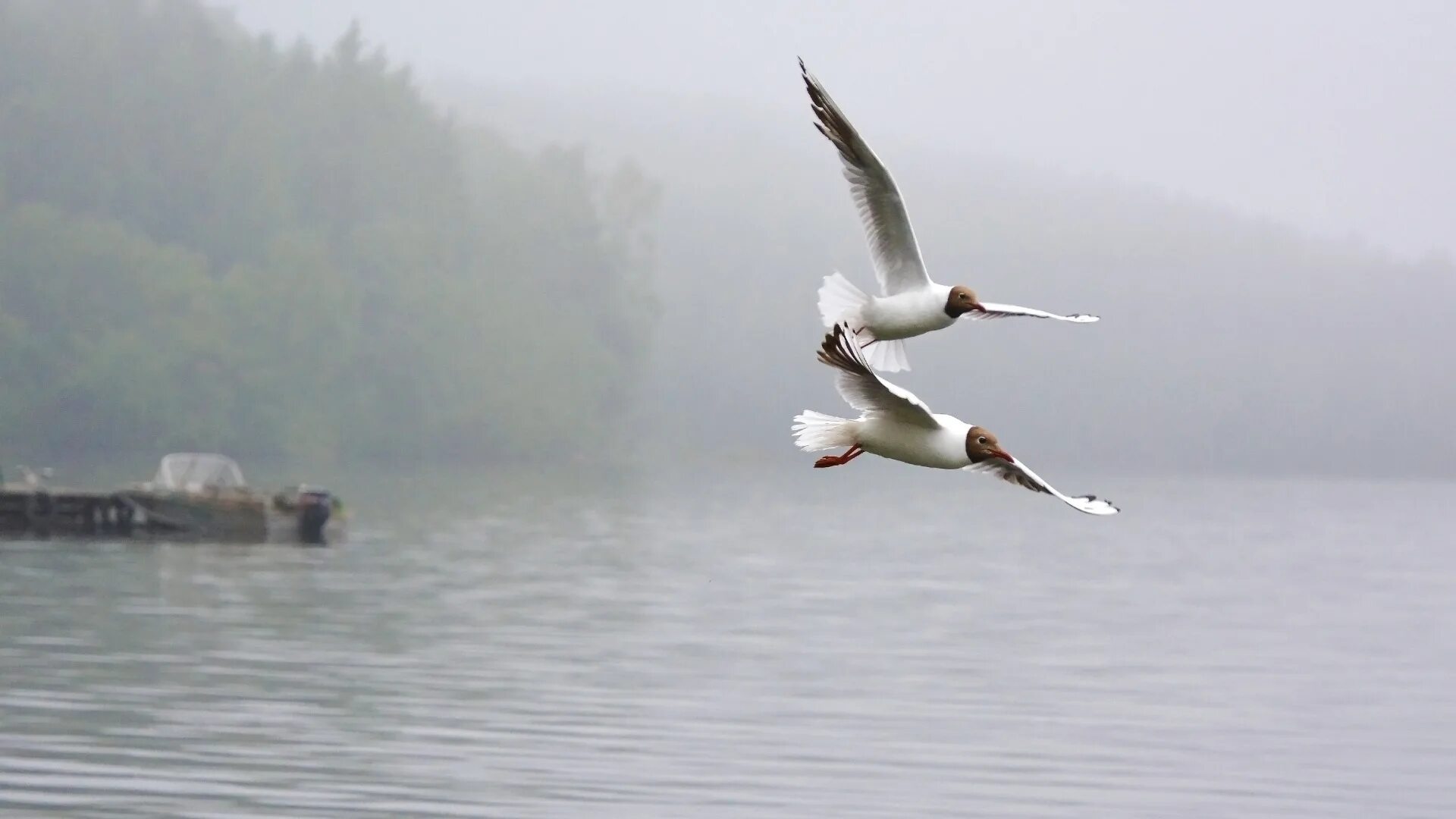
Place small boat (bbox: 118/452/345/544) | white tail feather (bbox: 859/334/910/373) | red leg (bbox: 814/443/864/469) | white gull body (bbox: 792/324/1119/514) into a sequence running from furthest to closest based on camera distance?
small boat (bbox: 118/452/345/544) < white tail feather (bbox: 859/334/910/373) < red leg (bbox: 814/443/864/469) < white gull body (bbox: 792/324/1119/514)

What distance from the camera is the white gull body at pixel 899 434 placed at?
11.3 meters

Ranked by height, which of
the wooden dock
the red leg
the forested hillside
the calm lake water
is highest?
the forested hillside

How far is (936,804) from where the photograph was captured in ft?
113

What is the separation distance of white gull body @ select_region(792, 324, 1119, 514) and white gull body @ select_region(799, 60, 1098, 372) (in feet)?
1.20

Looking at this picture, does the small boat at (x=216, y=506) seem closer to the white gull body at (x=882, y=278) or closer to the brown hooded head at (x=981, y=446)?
the white gull body at (x=882, y=278)

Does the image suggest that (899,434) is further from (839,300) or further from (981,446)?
(839,300)

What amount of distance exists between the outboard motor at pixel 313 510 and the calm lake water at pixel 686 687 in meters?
1.53

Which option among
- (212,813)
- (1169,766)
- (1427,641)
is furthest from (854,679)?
(1427,641)

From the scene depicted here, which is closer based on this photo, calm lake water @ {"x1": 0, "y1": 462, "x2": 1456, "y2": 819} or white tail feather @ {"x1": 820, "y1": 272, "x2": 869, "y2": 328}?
white tail feather @ {"x1": 820, "y1": 272, "x2": 869, "y2": 328}

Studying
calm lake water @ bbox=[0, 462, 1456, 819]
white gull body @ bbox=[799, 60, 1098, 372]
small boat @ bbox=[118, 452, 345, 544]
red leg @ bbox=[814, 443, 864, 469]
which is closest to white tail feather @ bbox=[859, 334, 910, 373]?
white gull body @ bbox=[799, 60, 1098, 372]

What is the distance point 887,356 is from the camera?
42.9 feet

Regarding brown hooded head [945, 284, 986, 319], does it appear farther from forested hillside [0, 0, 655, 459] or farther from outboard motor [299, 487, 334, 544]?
forested hillside [0, 0, 655, 459]

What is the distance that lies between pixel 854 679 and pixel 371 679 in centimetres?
1037

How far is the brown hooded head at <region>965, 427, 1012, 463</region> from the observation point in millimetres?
11305
